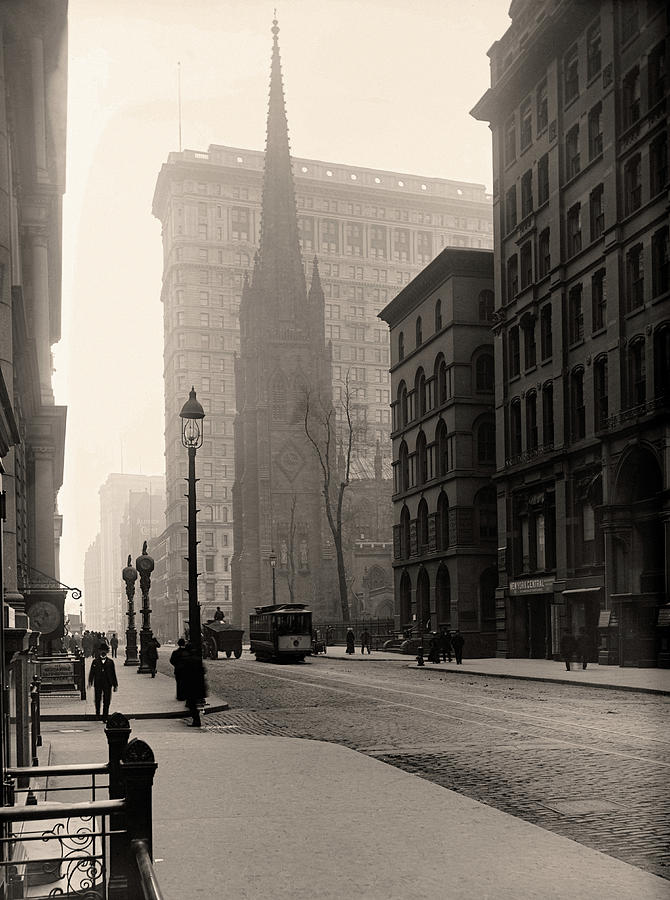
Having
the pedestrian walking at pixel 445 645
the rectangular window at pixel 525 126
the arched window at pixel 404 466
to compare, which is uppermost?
the rectangular window at pixel 525 126

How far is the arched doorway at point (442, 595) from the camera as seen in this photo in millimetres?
59088

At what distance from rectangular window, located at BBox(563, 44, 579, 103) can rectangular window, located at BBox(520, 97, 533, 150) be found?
13.1 feet

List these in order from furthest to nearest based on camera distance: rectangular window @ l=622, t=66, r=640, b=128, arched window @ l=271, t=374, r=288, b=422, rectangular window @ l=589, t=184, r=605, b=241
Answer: arched window @ l=271, t=374, r=288, b=422 < rectangular window @ l=589, t=184, r=605, b=241 < rectangular window @ l=622, t=66, r=640, b=128

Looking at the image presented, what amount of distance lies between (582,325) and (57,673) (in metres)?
24.2

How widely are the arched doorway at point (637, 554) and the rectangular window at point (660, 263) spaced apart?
5.29 m

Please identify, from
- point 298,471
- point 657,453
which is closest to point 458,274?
point 657,453

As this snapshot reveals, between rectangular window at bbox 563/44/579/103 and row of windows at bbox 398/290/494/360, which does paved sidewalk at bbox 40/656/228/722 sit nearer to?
rectangular window at bbox 563/44/579/103

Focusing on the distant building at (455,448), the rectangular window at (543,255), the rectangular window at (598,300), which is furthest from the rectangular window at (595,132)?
the distant building at (455,448)

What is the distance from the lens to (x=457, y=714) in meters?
22.2

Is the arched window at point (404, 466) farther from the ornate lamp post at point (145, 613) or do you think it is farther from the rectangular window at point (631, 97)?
the rectangular window at point (631, 97)

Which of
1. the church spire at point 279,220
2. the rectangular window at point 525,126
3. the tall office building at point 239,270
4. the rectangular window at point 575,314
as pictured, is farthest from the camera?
the tall office building at point 239,270

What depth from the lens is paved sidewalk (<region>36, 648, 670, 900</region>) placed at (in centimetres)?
785

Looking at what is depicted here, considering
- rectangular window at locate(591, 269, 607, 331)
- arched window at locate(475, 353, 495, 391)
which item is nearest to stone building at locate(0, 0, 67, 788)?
rectangular window at locate(591, 269, 607, 331)

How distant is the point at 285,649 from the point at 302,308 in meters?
68.9
